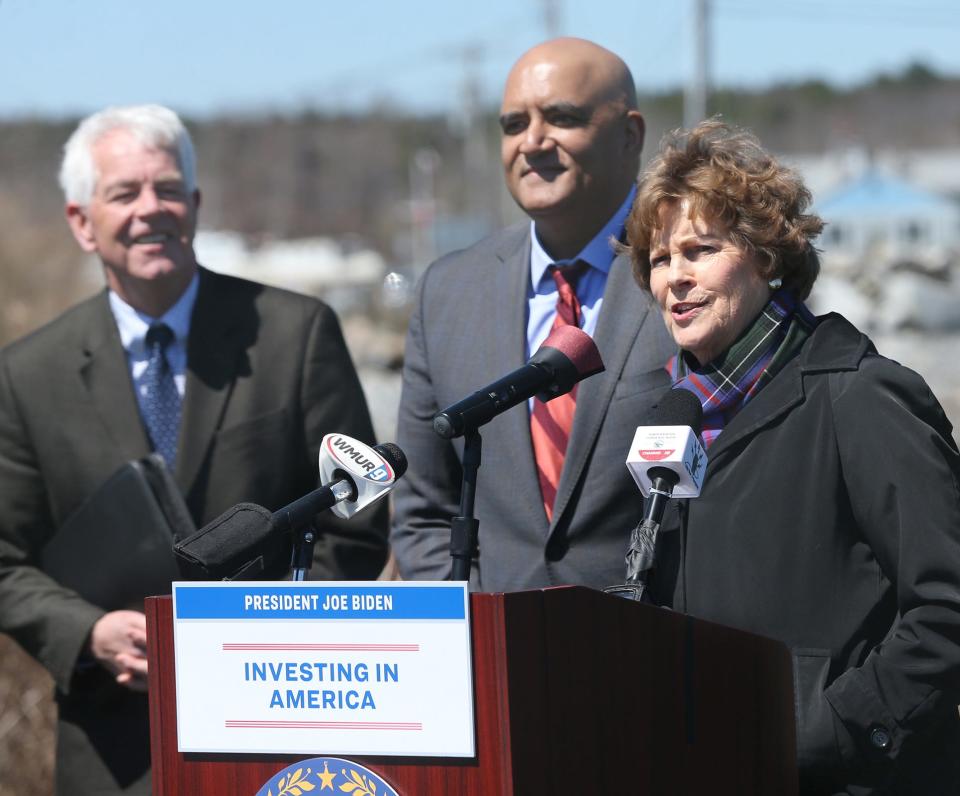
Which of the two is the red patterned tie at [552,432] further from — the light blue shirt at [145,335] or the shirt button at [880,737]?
the shirt button at [880,737]

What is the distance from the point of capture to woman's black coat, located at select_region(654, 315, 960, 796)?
8.24ft

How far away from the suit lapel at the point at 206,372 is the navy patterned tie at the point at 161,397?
2.7 inches

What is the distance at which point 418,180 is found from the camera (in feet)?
276

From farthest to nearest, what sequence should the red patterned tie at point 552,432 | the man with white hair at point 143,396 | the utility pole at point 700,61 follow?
the utility pole at point 700,61 < the man with white hair at point 143,396 < the red patterned tie at point 552,432

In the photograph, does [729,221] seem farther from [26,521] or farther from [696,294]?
[26,521]

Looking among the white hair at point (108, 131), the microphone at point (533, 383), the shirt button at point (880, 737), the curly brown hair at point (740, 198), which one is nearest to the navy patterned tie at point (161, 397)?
the white hair at point (108, 131)

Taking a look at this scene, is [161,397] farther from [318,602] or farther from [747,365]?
[318,602]

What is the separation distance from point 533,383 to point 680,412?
1.03 feet

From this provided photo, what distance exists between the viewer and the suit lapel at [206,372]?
3.86 meters

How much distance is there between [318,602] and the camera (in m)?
2.17

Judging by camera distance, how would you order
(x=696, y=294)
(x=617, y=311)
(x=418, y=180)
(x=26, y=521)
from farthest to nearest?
(x=418, y=180), (x=26, y=521), (x=617, y=311), (x=696, y=294)

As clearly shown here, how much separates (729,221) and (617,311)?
74cm

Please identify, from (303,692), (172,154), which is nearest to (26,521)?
(172,154)

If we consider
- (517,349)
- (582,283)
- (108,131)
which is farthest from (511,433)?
(108,131)
